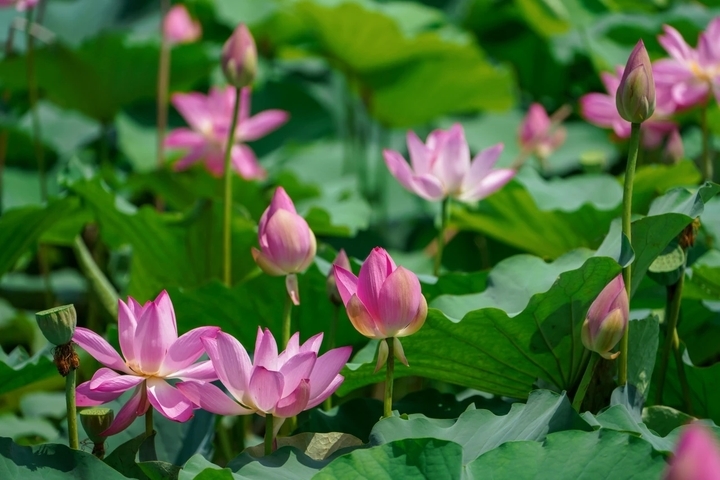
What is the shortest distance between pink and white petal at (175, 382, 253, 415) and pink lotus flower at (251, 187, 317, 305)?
0.48 ft

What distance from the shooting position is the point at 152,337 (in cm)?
70

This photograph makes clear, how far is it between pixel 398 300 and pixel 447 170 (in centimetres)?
42

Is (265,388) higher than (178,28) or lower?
higher

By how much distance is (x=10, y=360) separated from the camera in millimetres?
917

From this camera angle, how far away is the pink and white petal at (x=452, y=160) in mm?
1045

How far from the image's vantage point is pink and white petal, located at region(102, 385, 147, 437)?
704 millimetres

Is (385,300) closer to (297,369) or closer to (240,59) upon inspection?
(297,369)

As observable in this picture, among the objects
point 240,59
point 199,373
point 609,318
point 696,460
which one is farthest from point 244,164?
point 696,460

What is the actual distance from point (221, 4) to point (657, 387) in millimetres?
1760

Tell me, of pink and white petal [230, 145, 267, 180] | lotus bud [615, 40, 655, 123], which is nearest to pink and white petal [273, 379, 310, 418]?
lotus bud [615, 40, 655, 123]

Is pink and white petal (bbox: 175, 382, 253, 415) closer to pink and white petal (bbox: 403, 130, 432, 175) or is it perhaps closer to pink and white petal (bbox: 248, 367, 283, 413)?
pink and white petal (bbox: 248, 367, 283, 413)

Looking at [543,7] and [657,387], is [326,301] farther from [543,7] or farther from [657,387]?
[543,7]

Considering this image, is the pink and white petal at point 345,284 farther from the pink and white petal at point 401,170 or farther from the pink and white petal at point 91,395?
the pink and white petal at point 401,170

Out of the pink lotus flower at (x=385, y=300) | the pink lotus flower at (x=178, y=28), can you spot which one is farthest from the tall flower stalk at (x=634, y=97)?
the pink lotus flower at (x=178, y=28)
